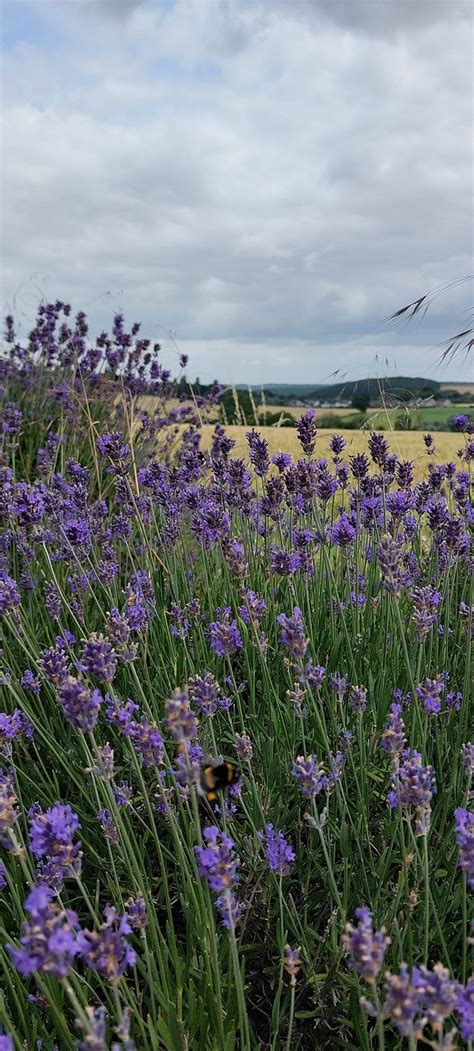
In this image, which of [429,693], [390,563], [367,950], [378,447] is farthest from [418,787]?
[378,447]

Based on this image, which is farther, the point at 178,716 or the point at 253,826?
the point at 253,826

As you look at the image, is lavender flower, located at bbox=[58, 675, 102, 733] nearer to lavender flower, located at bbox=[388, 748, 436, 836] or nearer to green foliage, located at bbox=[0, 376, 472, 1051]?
green foliage, located at bbox=[0, 376, 472, 1051]

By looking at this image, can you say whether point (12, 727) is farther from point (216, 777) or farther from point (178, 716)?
point (178, 716)

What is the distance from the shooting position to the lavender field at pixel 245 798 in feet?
4.49

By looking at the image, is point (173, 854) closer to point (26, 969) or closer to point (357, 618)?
point (357, 618)

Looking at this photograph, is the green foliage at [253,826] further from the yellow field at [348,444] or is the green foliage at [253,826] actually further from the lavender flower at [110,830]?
the yellow field at [348,444]

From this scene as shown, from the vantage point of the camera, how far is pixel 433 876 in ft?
6.55

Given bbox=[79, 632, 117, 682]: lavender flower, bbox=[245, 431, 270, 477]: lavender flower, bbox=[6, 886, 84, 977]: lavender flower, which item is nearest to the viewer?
bbox=[6, 886, 84, 977]: lavender flower

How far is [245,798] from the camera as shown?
2377 millimetres

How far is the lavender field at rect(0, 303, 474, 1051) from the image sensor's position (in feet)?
4.49

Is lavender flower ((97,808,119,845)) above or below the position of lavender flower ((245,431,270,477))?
below

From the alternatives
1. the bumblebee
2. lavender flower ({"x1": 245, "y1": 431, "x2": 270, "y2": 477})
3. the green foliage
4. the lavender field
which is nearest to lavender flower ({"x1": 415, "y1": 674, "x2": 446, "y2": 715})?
the lavender field

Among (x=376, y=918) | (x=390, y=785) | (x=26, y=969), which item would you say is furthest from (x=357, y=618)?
(x=26, y=969)

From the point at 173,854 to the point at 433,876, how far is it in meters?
0.74
